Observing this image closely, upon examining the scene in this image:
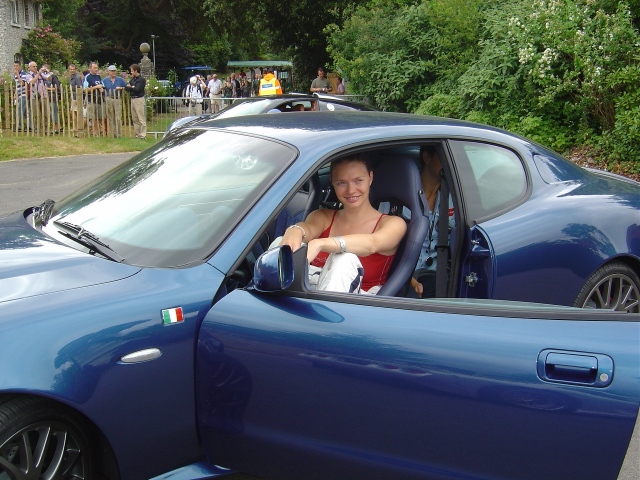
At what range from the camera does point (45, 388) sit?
2299 millimetres

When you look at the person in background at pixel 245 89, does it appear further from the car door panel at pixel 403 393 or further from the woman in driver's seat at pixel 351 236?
the car door panel at pixel 403 393

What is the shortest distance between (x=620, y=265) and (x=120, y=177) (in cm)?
276

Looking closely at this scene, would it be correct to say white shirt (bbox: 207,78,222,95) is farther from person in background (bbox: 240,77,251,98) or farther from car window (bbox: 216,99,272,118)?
car window (bbox: 216,99,272,118)

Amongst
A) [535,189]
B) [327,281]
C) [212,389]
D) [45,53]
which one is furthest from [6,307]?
[45,53]

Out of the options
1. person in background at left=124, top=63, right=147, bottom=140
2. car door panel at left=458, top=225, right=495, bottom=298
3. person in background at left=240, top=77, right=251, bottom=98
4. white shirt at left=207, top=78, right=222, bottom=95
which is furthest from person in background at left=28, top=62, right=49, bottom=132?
person in background at left=240, top=77, right=251, bottom=98

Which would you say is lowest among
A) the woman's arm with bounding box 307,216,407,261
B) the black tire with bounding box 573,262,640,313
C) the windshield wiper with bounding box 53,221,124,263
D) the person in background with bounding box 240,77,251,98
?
the person in background with bounding box 240,77,251,98

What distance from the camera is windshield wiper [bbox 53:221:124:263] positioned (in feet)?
9.47

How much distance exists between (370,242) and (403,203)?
386 millimetres

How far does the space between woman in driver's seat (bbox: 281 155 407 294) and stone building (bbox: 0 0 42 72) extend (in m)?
38.1

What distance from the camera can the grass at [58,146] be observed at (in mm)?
15328

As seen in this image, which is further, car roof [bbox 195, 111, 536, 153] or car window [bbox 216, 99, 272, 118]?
car window [bbox 216, 99, 272, 118]

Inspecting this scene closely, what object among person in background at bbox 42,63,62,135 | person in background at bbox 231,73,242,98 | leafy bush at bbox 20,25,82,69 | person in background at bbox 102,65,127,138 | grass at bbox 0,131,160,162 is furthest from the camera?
leafy bush at bbox 20,25,82,69

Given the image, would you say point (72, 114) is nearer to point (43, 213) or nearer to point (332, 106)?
point (332, 106)

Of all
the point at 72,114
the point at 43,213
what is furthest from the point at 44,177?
the point at 43,213
